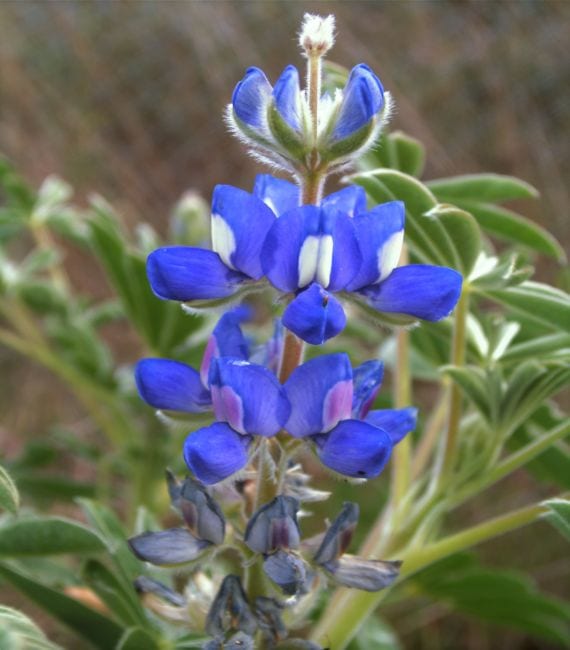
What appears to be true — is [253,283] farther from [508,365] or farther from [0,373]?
[0,373]

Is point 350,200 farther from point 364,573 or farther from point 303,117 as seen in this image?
point 364,573

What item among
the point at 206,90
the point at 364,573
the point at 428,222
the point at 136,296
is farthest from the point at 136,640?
the point at 206,90

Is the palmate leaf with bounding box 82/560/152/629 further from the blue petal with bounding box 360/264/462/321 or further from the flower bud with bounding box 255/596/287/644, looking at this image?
the blue petal with bounding box 360/264/462/321

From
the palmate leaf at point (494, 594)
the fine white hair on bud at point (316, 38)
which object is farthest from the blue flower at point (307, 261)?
the palmate leaf at point (494, 594)

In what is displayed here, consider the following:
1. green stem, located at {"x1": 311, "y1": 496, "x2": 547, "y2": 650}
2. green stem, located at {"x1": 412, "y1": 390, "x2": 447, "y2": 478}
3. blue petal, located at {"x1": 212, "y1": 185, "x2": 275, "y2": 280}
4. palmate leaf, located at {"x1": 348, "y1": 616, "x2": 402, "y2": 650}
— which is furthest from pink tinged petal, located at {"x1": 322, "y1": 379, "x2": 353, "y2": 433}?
palmate leaf, located at {"x1": 348, "y1": 616, "x2": 402, "y2": 650}

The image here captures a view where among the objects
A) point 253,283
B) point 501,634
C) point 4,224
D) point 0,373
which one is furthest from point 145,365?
point 0,373

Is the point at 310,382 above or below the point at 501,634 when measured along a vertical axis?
above

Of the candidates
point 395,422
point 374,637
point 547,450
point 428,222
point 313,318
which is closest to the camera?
point 313,318
